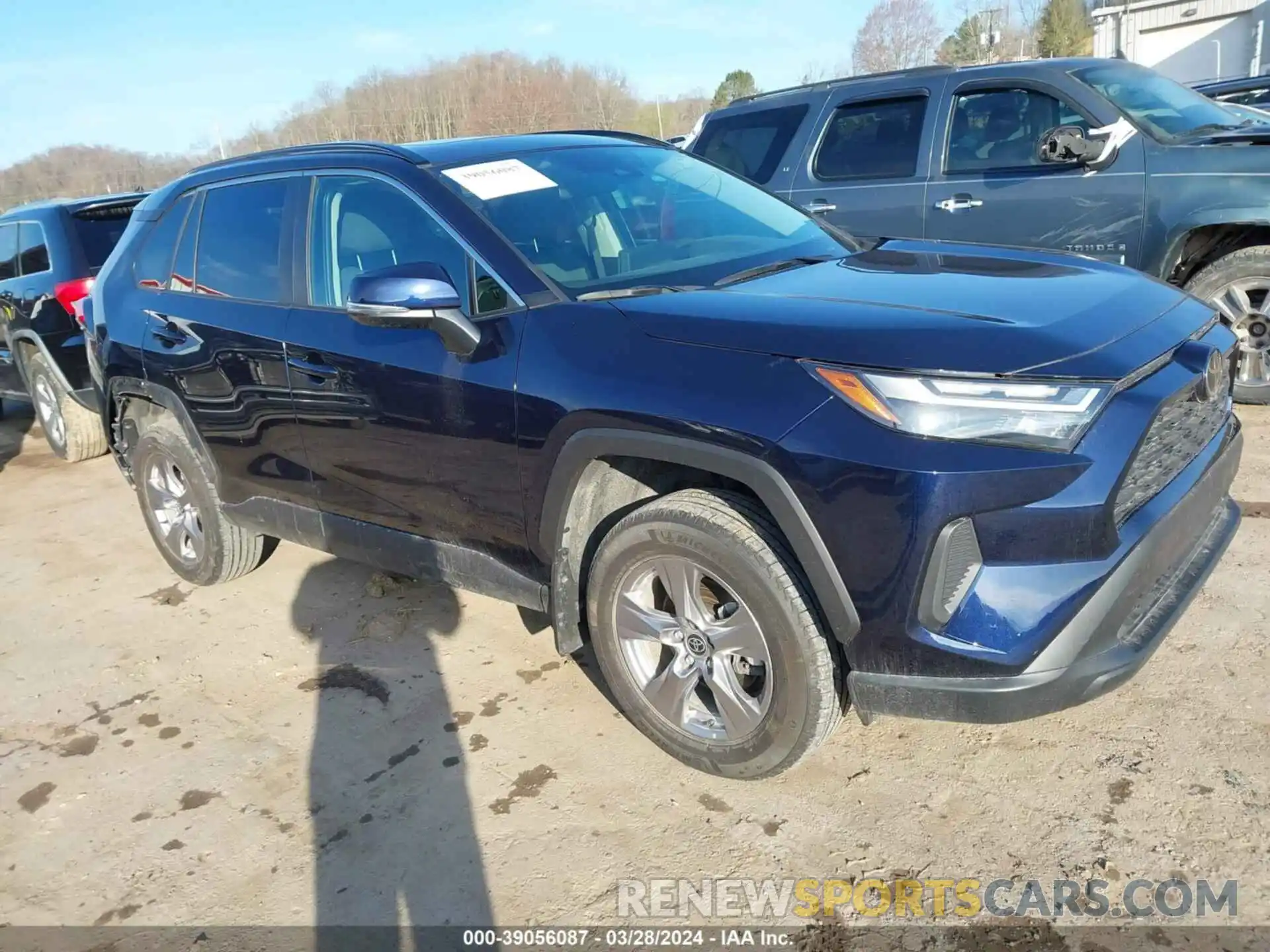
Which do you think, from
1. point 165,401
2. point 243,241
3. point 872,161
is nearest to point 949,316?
point 243,241

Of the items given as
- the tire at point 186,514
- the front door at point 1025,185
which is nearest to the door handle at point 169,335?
the tire at point 186,514

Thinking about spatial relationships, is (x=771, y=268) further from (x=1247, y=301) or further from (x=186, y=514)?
(x=1247, y=301)

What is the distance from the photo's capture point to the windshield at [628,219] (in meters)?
2.99

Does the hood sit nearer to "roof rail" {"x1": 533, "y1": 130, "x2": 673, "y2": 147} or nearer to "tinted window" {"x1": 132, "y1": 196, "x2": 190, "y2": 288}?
"roof rail" {"x1": 533, "y1": 130, "x2": 673, "y2": 147}

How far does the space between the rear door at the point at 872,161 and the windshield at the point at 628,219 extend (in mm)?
2447

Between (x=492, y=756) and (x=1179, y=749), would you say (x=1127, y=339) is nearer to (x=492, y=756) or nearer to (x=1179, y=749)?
(x=1179, y=749)

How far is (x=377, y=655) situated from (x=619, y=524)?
4.84 feet

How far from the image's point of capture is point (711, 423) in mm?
2363

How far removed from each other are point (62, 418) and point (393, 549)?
4636 mm

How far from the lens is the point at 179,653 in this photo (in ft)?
12.9

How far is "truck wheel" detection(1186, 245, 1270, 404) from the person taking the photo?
5027 mm

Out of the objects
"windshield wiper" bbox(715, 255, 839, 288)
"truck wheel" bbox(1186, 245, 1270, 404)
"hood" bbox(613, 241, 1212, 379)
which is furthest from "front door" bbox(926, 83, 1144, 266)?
"windshield wiper" bbox(715, 255, 839, 288)

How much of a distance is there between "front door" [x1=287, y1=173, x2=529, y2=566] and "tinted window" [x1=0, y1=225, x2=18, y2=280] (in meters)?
4.74

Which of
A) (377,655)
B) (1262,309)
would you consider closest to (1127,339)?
(377,655)
